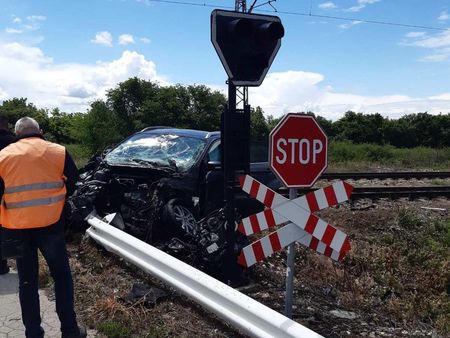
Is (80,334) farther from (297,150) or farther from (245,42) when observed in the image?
(245,42)

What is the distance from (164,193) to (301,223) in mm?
3030

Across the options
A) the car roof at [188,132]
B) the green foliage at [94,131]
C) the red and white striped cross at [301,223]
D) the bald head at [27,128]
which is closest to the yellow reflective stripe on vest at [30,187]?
the bald head at [27,128]

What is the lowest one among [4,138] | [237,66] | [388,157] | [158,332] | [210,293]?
[388,157]

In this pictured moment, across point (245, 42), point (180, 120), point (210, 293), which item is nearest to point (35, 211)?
point (210, 293)

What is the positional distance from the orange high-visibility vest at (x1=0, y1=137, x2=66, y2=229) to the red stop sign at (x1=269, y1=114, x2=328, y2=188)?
6.04ft

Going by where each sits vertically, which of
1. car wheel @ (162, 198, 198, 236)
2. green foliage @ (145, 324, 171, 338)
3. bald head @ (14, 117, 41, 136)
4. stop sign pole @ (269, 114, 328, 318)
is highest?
bald head @ (14, 117, 41, 136)

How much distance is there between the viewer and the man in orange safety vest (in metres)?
3.99

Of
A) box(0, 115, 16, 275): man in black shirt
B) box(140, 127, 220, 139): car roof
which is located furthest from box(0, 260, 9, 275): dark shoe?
box(140, 127, 220, 139): car roof

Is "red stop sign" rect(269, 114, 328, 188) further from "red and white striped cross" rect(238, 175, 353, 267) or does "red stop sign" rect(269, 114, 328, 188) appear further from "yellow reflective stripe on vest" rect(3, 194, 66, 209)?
"yellow reflective stripe on vest" rect(3, 194, 66, 209)

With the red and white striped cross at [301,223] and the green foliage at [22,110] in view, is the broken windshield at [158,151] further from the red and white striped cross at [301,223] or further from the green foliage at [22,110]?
the green foliage at [22,110]

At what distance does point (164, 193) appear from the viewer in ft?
22.8

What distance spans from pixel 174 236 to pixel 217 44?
2.93 metres

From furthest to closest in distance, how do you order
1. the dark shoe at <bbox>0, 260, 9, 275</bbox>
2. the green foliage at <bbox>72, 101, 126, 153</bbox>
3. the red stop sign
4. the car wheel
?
the green foliage at <bbox>72, 101, 126, 153</bbox> → the car wheel → the dark shoe at <bbox>0, 260, 9, 275</bbox> → the red stop sign

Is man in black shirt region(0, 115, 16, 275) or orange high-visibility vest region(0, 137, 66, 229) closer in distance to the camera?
Result: orange high-visibility vest region(0, 137, 66, 229)
